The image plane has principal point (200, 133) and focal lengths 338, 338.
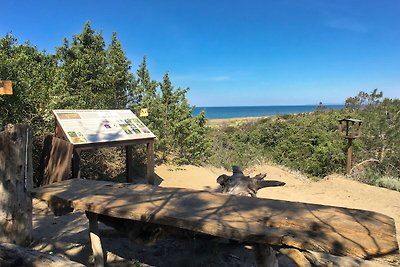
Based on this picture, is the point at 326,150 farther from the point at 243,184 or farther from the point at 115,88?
the point at 243,184

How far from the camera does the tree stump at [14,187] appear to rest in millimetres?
3607

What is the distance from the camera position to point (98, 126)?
608 cm

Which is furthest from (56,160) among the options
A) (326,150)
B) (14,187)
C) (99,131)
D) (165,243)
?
(326,150)

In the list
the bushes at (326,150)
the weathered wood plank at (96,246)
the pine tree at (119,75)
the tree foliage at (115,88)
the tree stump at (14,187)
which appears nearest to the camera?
the weathered wood plank at (96,246)

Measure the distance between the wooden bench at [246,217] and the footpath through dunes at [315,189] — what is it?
16.3ft

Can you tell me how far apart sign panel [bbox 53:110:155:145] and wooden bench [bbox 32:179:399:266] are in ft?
7.66

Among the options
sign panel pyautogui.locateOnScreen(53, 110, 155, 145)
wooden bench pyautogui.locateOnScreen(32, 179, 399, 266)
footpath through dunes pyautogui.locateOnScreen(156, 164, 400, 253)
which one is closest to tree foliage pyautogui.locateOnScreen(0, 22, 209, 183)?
footpath through dunes pyautogui.locateOnScreen(156, 164, 400, 253)

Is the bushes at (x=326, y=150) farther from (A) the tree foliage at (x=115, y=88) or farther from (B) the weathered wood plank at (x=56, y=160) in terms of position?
(B) the weathered wood plank at (x=56, y=160)

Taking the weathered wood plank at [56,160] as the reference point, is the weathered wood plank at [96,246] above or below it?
below

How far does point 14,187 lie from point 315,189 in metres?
7.27

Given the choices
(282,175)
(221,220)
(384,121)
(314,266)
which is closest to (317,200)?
(282,175)

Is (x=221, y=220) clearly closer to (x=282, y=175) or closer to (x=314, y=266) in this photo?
→ (x=314, y=266)

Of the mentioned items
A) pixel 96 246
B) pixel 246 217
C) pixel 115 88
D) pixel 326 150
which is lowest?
pixel 326 150

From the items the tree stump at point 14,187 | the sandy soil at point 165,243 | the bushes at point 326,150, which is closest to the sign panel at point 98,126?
the sandy soil at point 165,243
